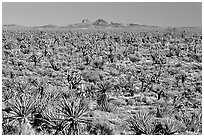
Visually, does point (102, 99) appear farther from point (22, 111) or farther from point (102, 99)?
point (22, 111)

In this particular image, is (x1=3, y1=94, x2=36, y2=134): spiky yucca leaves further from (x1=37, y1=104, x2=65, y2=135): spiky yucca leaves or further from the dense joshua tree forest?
(x1=37, y1=104, x2=65, y2=135): spiky yucca leaves

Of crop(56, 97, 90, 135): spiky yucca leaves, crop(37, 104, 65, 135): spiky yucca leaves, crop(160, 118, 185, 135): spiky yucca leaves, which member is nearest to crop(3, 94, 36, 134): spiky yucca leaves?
crop(37, 104, 65, 135): spiky yucca leaves

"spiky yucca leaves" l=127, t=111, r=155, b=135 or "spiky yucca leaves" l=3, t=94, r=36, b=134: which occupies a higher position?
"spiky yucca leaves" l=3, t=94, r=36, b=134

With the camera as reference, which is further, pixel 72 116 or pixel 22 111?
pixel 22 111

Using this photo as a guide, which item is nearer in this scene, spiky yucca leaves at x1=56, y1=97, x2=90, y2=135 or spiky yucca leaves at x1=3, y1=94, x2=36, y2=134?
spiky yucca leaves at x1=56, y1=97, x2=90, y2=135

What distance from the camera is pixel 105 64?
18.4 metres

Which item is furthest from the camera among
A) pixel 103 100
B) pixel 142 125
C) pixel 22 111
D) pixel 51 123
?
pixel 103 100

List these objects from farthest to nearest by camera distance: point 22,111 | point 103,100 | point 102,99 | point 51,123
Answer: point 102,99
point 103,100
point 22,111
point 51,123

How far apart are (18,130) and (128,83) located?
6.66 m

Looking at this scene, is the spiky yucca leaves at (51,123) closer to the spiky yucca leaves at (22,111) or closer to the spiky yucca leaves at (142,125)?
the spiky yucca leaves at (22,111)

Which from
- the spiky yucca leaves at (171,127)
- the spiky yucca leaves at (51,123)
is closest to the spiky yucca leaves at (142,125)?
the spiky yucca leaves at (171,127)

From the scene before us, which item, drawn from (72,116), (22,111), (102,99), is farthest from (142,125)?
(22,111)

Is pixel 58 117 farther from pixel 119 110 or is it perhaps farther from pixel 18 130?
pixel 119 110

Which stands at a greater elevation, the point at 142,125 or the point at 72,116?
the point at 72,116
